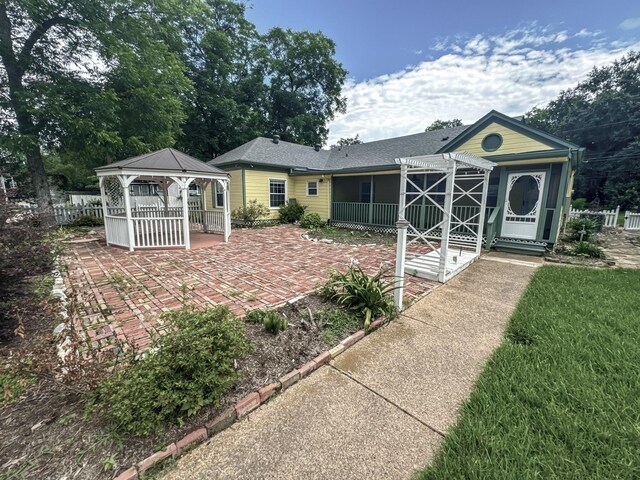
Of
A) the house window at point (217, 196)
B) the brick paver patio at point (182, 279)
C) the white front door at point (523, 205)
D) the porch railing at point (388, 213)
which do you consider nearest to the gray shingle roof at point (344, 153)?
the house window at point (217, 196)

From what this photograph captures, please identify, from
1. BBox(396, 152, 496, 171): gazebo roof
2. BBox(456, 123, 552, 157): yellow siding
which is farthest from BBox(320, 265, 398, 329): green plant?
BBox(456, 123, 552, 157): yellow siding

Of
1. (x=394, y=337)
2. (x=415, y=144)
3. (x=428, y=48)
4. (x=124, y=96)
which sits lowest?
(x=394, y=337)

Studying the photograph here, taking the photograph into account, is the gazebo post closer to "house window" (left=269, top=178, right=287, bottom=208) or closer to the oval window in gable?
"house window" (left=269, top=178, right=287, bottom=208)

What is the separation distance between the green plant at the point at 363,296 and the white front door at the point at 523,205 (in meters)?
6.92

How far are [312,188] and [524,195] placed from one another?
9.16 metres

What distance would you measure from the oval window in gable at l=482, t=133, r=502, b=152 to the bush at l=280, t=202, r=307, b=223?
8.45m

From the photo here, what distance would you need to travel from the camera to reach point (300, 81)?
85.9 ft

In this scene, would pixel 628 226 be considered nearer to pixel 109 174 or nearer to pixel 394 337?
pixel 394 337

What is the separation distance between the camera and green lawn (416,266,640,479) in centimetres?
163

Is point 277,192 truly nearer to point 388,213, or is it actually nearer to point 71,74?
point 388,213

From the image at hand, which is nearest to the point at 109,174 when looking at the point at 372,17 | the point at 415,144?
the point at 372,17

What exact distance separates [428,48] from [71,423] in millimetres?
16111

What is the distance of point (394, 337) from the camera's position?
325cm

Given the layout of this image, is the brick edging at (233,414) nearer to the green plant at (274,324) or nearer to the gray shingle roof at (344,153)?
the green plant at (274,324)
